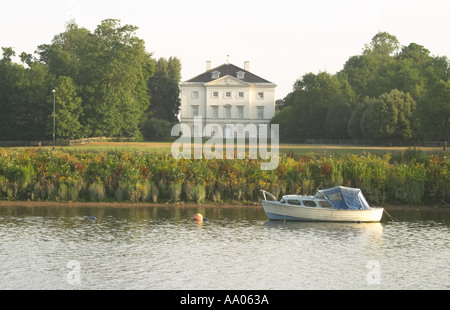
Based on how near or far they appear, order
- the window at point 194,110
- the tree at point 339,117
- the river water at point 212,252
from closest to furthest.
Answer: the river water at point 212,252 → the tree at point 339,117 → the window at point 194,110

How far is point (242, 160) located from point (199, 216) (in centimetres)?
1007

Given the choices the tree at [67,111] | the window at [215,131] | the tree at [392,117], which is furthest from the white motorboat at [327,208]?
the window at [215,131]

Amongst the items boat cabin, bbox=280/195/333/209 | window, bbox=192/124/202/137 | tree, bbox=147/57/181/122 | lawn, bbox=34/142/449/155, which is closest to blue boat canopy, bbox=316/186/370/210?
boat cabin, bbox=280/195/333/209

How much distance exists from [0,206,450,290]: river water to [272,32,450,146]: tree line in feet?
160

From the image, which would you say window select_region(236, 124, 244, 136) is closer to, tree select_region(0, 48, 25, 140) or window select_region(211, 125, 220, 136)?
window select_region(211, 125, 220, 136)

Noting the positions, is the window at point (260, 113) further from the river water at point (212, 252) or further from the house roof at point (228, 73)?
the river water at point (212, 252)

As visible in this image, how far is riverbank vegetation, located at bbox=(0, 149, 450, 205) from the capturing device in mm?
38219

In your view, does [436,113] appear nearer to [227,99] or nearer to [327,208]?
[327,208]

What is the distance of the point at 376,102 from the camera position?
9431 centimetres

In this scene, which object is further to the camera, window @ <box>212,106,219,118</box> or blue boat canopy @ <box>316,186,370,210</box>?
window @ <box>212,106,219,118</box>

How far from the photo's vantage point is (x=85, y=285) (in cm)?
1945

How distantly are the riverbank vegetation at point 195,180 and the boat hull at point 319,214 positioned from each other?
19.3 feet

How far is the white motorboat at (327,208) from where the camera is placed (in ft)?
106

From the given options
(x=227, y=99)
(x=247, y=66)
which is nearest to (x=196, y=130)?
(x=227, y=99)
